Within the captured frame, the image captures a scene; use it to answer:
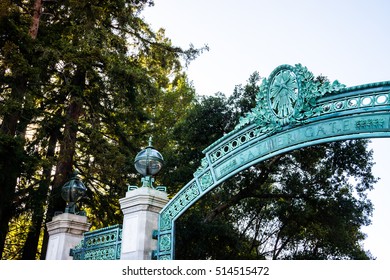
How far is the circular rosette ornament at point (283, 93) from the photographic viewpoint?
5461 mm

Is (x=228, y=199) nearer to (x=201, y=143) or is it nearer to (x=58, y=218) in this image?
(x=201, y=143)

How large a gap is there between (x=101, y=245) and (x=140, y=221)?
1.06 metres

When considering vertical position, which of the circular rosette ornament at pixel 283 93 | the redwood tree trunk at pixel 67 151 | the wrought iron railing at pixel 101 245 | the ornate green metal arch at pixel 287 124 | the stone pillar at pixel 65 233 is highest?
the redwood tree trunk at pixel 67 151

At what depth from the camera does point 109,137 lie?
1285cm

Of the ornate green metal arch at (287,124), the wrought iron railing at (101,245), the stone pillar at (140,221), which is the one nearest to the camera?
the ornate green metal arch at (287,124)

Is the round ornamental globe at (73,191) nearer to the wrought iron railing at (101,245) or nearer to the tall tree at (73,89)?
the wrought iron railing at (101,245)

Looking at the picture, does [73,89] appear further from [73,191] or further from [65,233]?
[65,233]

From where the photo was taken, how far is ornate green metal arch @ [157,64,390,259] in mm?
4871

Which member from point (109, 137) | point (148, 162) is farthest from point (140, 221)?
point (109, 137)

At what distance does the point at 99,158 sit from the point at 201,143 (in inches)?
132

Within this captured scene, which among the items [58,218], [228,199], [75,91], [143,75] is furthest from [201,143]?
[58,218]

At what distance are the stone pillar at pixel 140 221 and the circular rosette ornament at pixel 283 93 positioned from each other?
197 cm

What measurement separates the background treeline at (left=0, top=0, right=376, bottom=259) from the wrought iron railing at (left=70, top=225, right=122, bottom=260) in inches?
110

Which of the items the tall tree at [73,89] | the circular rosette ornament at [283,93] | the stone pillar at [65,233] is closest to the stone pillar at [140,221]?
the stone pillar at [65,233]
